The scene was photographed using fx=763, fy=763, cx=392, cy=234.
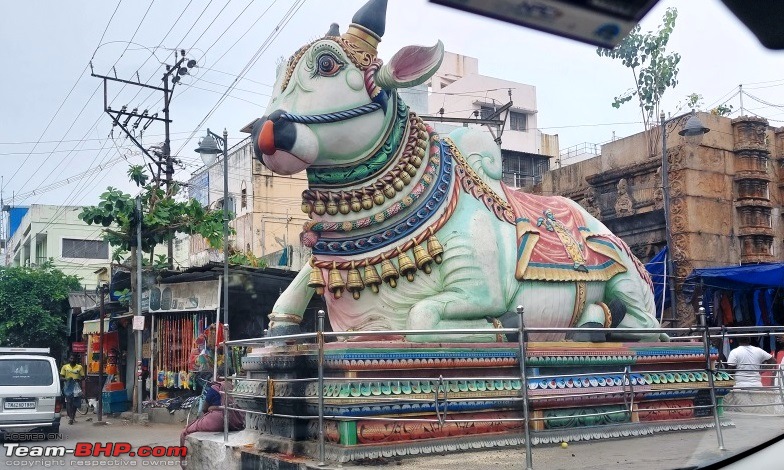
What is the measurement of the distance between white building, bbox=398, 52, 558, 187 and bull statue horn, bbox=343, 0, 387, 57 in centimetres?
52

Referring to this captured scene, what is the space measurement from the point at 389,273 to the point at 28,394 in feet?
32.2

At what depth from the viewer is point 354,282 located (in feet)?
16.0

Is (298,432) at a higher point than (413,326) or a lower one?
lower

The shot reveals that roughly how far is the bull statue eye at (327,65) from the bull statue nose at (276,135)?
40 centimetres

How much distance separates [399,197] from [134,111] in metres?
13.4

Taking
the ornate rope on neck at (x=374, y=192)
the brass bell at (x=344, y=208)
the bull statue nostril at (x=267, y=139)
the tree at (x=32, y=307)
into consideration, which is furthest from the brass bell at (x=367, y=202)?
the tree at (x=32, y=307)

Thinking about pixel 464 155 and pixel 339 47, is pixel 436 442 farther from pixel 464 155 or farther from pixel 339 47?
pixel 339 47

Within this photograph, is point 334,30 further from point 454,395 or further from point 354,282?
point 454,395

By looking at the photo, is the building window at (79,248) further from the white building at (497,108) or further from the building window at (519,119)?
the building window at (519,119)

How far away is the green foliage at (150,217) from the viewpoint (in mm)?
15250

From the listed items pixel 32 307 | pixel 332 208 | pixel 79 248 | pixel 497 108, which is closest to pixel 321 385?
pixel 332 208

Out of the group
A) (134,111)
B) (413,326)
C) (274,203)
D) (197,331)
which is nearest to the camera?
(413,326)

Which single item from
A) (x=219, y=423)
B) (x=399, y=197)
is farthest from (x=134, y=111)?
(x=399, y=197)

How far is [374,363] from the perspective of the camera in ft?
13.9
